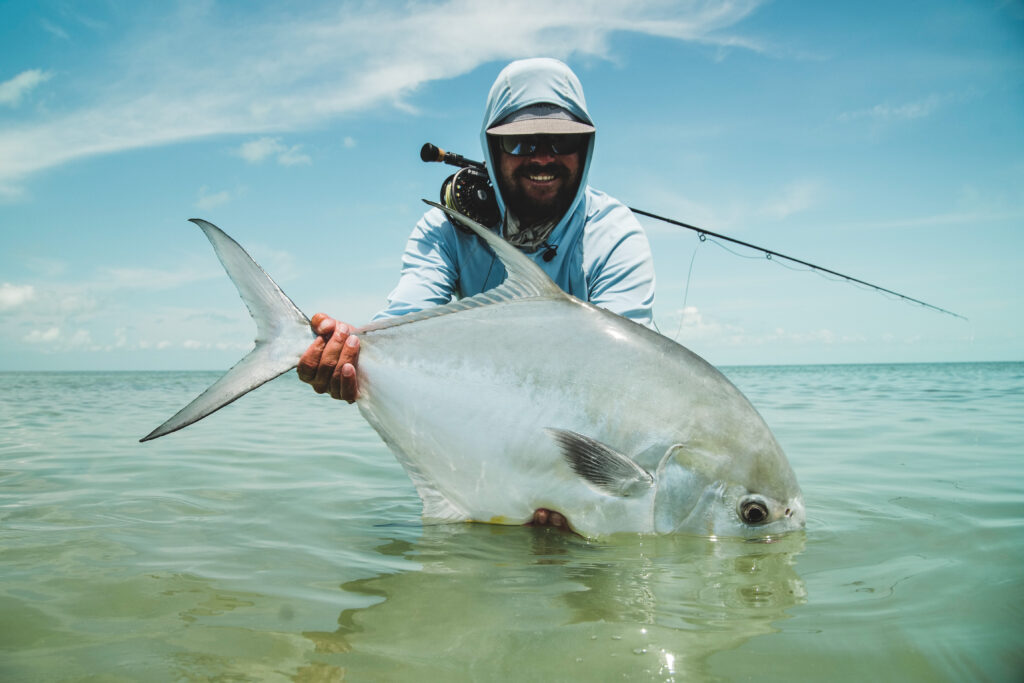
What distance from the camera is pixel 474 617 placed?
147 centimetres

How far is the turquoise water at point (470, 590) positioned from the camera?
49.2 inches

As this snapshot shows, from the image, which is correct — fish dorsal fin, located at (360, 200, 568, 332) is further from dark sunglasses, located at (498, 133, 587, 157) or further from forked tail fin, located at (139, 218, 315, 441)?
dark sunglasses, located at (498, 133, 587, 157)

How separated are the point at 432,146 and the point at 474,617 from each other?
93.1 inches

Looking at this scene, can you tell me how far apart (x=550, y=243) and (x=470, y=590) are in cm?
171

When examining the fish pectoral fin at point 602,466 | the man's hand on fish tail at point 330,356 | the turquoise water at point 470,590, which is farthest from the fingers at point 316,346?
the fish pectoral fin at point 602,466

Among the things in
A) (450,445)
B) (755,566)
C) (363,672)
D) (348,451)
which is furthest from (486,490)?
(348,451)

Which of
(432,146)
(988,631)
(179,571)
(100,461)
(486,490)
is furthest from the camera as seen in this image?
(100,461)

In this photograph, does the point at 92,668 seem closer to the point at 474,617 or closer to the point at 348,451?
the point at 474,617

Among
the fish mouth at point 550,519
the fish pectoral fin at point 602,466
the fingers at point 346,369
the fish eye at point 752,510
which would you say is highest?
the fingers at point 346,369

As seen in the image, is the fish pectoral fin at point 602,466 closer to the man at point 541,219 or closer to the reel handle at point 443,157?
the man at point 541,219

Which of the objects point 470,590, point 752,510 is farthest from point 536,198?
point 470,590

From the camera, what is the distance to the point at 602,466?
6.28 ft

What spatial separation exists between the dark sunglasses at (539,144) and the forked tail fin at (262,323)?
4.41 feet

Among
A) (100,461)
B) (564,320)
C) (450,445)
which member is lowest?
(100,461)
